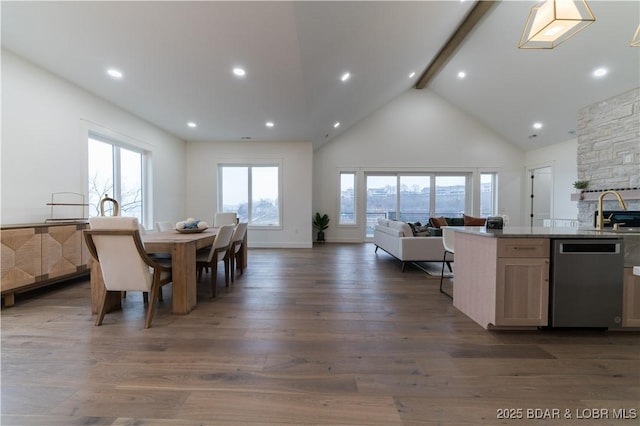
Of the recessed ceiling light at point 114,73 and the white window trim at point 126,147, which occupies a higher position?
the recessed ceiling light at point 114,73

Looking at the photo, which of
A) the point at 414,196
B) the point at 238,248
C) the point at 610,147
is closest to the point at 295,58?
the point at 238,248

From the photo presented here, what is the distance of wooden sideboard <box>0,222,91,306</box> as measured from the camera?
8.43 feet

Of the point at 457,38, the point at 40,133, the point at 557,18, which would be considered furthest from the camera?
the point at 457,38

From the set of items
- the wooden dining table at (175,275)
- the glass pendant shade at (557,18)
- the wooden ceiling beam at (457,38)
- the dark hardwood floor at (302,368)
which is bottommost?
the dark hardwood floor at (302,368)

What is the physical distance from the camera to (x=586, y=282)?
6.89ft

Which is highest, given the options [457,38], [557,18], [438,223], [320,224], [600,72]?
[457,38]

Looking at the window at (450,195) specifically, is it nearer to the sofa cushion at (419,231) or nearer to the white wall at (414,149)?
the white wall at (414,149)

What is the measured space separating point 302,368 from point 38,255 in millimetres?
3216

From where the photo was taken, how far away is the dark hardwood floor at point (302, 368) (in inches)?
52.1

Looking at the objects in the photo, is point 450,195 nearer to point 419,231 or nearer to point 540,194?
point 540,194

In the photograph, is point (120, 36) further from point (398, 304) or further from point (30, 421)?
point (398, 304)

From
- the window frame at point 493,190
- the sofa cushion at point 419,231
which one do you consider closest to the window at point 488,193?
the window frame at point 493,190

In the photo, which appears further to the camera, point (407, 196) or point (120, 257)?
point (407, 196)

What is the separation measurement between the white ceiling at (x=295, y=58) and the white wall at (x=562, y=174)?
31 cm
